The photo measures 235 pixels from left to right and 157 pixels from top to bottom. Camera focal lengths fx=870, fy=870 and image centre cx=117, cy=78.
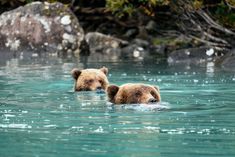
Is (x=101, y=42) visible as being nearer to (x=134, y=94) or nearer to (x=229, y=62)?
(x=229, y=62)

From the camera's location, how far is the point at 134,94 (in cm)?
1127

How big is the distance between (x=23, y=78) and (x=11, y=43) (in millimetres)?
11212

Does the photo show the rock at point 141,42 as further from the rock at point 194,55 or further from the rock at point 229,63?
the rock at point 229,63

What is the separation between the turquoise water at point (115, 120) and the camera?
7.83 m

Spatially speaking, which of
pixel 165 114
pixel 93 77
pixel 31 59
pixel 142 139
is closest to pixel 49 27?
pixel 31 59

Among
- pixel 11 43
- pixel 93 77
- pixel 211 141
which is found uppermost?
pixel 11 43

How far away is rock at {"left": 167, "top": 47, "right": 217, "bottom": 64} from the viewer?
22016mm

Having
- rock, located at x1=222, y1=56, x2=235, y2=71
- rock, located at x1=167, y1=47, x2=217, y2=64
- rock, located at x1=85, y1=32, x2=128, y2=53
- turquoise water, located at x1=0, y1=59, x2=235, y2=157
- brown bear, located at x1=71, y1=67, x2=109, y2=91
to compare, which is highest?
rock, located at x1=85, y1=32, x2=128, y2=53

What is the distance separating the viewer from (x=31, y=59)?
2389cm

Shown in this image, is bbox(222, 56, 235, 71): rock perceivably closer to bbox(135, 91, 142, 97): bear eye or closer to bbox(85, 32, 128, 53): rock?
bbox(135, 91, 142, 97): bear eye

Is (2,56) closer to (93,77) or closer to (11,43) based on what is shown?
(11,43)

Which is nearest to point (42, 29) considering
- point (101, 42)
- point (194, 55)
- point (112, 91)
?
point (101, 42)

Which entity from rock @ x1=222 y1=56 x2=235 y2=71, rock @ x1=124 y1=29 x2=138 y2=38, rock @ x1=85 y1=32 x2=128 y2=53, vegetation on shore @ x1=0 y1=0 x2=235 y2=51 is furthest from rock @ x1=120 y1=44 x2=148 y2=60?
rock @ x1=222 y1=56 x2=235 y2=71

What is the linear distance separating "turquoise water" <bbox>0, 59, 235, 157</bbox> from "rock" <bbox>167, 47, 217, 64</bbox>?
18.6 ft
